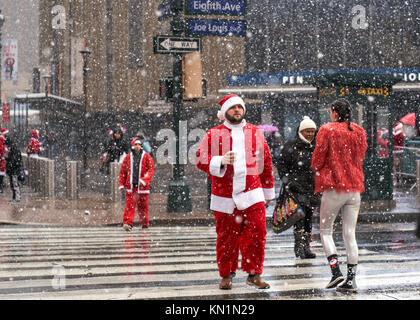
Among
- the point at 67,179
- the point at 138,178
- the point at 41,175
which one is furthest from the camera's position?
the point at 41,175

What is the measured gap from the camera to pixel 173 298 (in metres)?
6.40

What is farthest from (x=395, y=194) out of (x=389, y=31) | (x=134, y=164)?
(x=389, y=31)

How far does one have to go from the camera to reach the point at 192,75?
48.6 ft

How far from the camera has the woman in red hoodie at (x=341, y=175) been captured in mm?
6957

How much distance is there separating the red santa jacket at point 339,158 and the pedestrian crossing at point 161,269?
40.2 inches

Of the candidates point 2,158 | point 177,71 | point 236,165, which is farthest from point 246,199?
point 2,158

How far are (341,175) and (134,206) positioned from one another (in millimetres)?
6501

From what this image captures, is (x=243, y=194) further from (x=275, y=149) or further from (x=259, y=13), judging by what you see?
(x=259, y=13)

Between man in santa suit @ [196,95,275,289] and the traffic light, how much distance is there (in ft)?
25.8

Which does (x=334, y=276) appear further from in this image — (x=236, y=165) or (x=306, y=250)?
(x=306, y=250)

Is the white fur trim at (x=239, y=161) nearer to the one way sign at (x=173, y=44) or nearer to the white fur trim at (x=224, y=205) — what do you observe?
the white fur trim at (x=224, y=205)

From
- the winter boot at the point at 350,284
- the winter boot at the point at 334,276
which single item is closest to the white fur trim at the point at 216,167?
the winter boot at the point at 334,276

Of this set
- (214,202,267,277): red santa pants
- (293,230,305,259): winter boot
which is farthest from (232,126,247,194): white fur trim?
(293,230,305,259): winter boot

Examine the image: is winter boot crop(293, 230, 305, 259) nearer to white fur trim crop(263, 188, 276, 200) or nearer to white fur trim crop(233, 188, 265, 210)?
white fur trim crop(263, 188, 276, 200)
